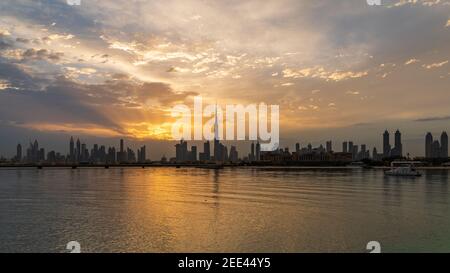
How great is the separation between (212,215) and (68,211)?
15.4 meters

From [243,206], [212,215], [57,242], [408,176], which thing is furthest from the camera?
[408,176]

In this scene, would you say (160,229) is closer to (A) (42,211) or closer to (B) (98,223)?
(B) (98,223)

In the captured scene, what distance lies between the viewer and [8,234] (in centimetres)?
2553

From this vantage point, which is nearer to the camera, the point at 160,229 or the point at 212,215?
the point at 160,229

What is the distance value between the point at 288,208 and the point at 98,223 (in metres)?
19.1

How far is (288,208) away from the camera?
123 feet

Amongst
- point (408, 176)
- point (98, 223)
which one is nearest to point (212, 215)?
point (98, 223)

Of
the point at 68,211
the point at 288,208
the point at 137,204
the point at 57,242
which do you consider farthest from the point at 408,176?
the point at 57,242
